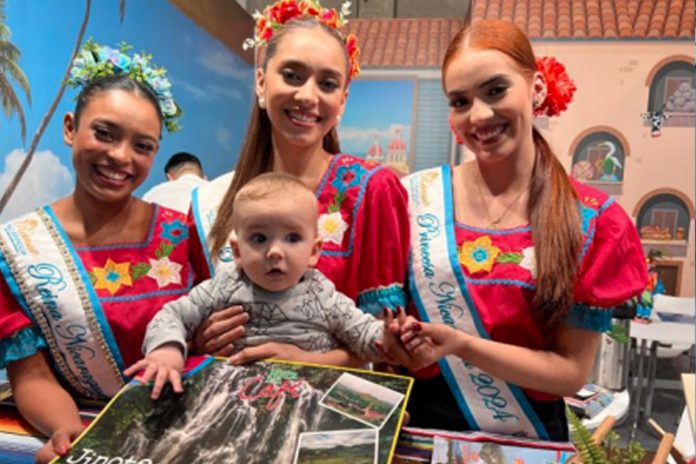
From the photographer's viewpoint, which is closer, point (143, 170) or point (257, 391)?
point (257, 391)

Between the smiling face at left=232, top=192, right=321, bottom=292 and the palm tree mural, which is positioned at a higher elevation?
the palm tree mural

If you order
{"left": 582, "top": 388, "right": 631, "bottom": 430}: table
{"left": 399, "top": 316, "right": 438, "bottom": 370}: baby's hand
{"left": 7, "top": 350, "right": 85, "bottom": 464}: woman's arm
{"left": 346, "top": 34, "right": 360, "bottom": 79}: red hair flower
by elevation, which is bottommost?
{"left": 582, "top": 388, "right": 631, "bottom": 430}: table

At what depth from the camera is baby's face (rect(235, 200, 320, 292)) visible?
1208 millimetres

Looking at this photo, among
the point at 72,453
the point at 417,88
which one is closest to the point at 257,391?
the point at 72,453

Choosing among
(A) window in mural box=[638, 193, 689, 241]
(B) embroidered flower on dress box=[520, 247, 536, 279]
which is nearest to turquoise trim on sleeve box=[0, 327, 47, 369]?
(B) embroidered flower on dress box=[520, 247, 536, 279]

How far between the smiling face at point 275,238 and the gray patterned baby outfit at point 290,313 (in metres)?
→ 0.03

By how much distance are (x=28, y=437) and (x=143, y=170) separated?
0.59m

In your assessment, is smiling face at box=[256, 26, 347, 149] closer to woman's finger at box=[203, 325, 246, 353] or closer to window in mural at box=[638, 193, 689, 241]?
woman's finger at box=[203, 325, 246, 353]

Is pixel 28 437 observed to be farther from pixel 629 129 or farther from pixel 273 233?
pixel 629 129

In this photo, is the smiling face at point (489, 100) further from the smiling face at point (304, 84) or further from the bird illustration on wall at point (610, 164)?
the bird illustration on wall at point (610, 164)

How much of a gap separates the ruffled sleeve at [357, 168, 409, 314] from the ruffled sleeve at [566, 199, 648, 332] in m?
0.38

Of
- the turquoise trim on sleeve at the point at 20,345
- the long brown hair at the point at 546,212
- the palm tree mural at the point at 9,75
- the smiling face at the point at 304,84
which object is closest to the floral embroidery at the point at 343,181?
the smiling face at the point at 304,84

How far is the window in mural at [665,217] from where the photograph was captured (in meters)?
3.70

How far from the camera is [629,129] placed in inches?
143
